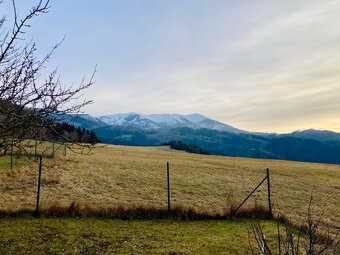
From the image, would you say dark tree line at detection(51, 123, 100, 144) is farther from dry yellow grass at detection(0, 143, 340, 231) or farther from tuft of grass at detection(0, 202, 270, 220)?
dry yellow grass at detection(0, 143, 340, 231)

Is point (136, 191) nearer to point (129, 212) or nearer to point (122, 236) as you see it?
point (129, 212)

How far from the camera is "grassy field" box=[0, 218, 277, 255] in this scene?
31.7ft

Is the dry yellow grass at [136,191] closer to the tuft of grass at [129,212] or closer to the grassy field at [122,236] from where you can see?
the tuft of grass at [129,212]

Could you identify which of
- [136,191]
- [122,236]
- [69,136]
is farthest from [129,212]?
[136,191]

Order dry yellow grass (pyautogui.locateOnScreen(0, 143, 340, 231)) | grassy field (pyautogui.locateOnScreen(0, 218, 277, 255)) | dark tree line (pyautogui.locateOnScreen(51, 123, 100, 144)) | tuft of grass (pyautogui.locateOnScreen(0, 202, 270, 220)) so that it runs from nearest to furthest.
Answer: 1. dark tree line (pyautogui.locateOnScreen(51, 123, 100, 144))
2. grassy field (pyautogui.locateOnScreen(0, 218, 277, 255))
3. tuft of grass (pyautogui.locateOnScreen(0, 202, 270, 220))
4. dry yellow grass (pyautogui.locateOnScreen(0, 143, 340, 231))

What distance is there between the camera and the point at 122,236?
36.2ft

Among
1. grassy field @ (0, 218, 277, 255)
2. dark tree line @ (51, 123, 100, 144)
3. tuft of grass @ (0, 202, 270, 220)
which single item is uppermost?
dark tree line @ (51, 123, 100, 144)

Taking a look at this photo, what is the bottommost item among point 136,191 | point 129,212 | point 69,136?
point 136,191

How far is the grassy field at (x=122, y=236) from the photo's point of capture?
31.7ft

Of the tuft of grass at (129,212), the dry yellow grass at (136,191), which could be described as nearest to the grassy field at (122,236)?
the tuft of grass at (129,212)

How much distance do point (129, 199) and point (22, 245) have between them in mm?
12378

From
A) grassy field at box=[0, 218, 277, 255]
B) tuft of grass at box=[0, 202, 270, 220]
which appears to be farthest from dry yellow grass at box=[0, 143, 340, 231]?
grassy field at box=[0, 218, 277, 255]

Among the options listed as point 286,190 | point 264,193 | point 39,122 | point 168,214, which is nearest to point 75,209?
point 168,214

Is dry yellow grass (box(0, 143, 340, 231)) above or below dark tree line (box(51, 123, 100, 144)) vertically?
below
